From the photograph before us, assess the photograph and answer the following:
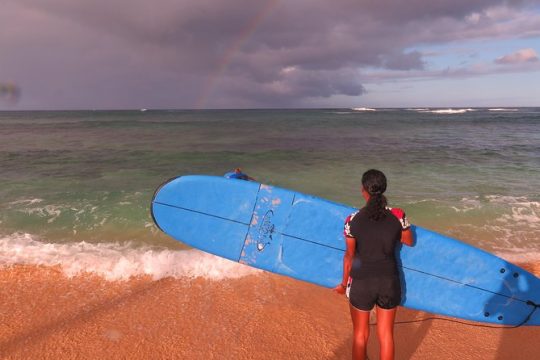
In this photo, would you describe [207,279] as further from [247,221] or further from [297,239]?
[297,239]

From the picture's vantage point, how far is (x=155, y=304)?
14.2 feet

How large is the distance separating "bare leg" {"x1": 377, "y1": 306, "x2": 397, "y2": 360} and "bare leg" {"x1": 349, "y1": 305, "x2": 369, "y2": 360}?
0.11 m

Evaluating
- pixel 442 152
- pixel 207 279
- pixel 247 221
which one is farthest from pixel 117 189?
pixel 442 152

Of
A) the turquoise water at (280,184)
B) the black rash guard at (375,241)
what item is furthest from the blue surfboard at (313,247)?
the turquoise water at (280,184)

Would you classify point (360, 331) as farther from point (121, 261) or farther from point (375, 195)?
point (121, 261)

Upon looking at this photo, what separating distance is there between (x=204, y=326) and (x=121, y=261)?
94.0 inches

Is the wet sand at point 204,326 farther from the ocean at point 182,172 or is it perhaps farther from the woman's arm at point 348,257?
the woman's arm at point 348,257

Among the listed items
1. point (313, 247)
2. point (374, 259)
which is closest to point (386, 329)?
point (374, 259)

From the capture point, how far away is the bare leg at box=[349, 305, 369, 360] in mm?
2688

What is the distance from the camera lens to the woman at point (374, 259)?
8.06 feet

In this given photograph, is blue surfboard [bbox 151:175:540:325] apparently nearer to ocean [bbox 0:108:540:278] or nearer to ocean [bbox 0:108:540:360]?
ocean [bbox 0:108:540:360]

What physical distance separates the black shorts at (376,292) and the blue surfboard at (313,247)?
1.35 m

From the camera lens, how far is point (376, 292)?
2578mm

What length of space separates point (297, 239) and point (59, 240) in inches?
210
